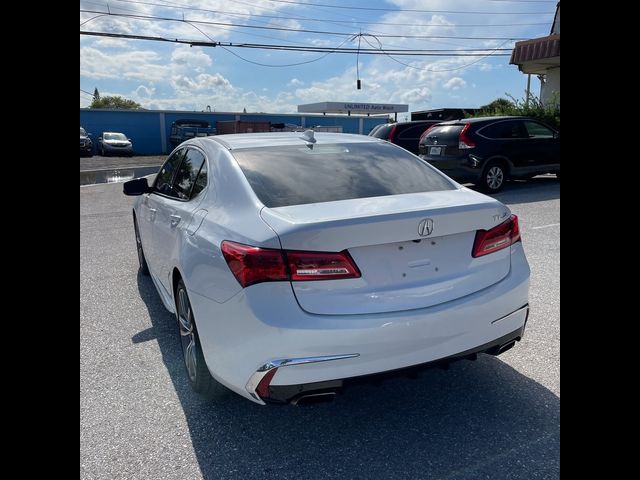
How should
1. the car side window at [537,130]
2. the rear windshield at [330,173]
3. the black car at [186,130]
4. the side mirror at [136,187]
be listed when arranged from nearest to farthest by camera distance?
the rear windshield at [330,173] → the side mirror at [136,187] → the car side window at [537,130] → the black car at [186,130]

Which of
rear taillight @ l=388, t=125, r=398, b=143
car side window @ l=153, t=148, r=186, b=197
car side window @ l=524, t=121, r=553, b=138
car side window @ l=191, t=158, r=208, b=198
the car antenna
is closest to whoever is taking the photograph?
car side window @ l=191, t=158, r=208, b=198

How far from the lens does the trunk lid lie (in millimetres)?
2404

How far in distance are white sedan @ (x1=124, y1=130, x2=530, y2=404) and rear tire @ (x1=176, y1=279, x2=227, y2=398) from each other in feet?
0.04

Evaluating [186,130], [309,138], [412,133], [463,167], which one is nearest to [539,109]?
[412,133]

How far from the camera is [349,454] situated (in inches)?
103

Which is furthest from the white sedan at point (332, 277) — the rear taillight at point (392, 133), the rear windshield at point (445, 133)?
the rear taillight at point (392, 133)

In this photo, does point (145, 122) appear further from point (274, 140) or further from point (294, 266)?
point (294, 266)

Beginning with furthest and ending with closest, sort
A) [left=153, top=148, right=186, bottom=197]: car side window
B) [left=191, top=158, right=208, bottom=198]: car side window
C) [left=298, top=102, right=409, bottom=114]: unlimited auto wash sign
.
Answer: [left=298, top=102, right=409, bottom=114]: unlimited auto wash sign → [left=153, top=148, right=186, bottom=197]: car side window → [left=191, top=158, right=208, bottom=198]: car side window

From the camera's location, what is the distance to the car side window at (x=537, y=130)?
39.1 ft

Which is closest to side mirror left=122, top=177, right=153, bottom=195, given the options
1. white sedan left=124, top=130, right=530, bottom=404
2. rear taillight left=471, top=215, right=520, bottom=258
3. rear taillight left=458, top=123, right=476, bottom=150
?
white sedan left=124, top=130, right=530, bottom=404

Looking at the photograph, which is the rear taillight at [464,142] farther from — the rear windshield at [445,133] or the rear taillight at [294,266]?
the rear taillight at [294,266]

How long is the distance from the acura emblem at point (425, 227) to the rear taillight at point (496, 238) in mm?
324

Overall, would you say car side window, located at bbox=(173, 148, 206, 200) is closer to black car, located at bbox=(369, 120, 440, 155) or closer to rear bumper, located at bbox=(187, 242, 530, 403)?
rear bumper, located at bbox=(187, 242, 530, 403)
